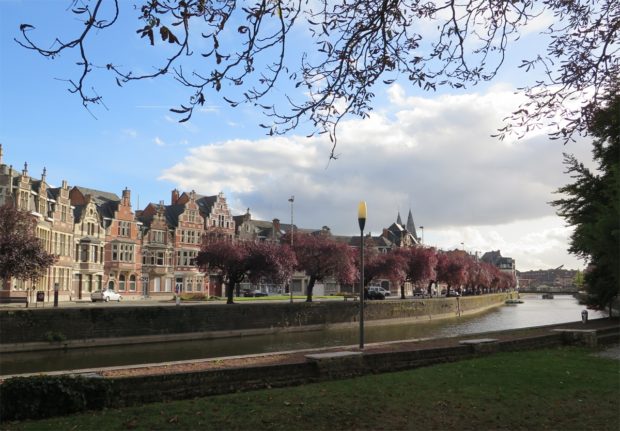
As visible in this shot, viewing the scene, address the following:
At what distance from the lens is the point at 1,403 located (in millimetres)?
8148

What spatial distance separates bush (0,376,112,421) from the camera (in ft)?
27.1

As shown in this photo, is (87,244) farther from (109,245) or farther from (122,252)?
(122,252)

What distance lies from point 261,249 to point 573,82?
37.5m

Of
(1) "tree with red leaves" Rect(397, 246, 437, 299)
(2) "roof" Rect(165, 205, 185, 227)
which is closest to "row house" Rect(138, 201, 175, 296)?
(2) "roof" Rect(165, 205, 185, 227)

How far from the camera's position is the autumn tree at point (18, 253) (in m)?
32.2

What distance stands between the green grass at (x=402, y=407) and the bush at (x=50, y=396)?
1.14ft

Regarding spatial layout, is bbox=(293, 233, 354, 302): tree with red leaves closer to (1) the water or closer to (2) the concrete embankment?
(2) the concrete embankment

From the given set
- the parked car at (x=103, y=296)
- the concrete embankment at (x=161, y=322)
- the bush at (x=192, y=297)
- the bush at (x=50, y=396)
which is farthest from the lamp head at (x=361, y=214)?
the bush at (x=192, y=297)

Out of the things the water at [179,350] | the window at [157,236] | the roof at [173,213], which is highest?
the roof at [173,213]

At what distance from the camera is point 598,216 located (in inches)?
932

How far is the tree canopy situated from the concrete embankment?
18222mm

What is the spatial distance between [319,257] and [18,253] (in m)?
25.6

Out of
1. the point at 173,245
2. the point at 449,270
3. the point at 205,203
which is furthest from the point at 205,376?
the point at 449,270

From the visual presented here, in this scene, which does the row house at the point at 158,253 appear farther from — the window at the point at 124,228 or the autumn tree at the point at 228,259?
the autumn tree at the point at 228,259
